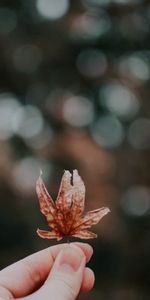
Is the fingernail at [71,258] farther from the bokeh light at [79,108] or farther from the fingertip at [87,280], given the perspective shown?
the bokeh light at [79,108]

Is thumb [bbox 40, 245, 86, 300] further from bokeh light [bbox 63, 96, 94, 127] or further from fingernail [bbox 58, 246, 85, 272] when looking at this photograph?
bokeh light [bbox 63, 96, 94, 127]

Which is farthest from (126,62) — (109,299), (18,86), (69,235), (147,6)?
(69,235)

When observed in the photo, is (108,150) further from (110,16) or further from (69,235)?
(69,235)

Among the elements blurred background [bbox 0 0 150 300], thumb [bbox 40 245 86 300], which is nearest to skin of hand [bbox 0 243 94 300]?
thumb [bbox 40 245 86 300]

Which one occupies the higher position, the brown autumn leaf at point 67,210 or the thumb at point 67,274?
the brown autumn leaf at point 67,210

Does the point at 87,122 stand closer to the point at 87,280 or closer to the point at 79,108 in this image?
the point at 79,108

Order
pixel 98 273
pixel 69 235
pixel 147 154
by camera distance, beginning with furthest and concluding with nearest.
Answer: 1. pixel 147 154
2. pixel 98 273
3. pixel 69 235

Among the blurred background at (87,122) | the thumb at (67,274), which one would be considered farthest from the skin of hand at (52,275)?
the blurred background at (87,122)
